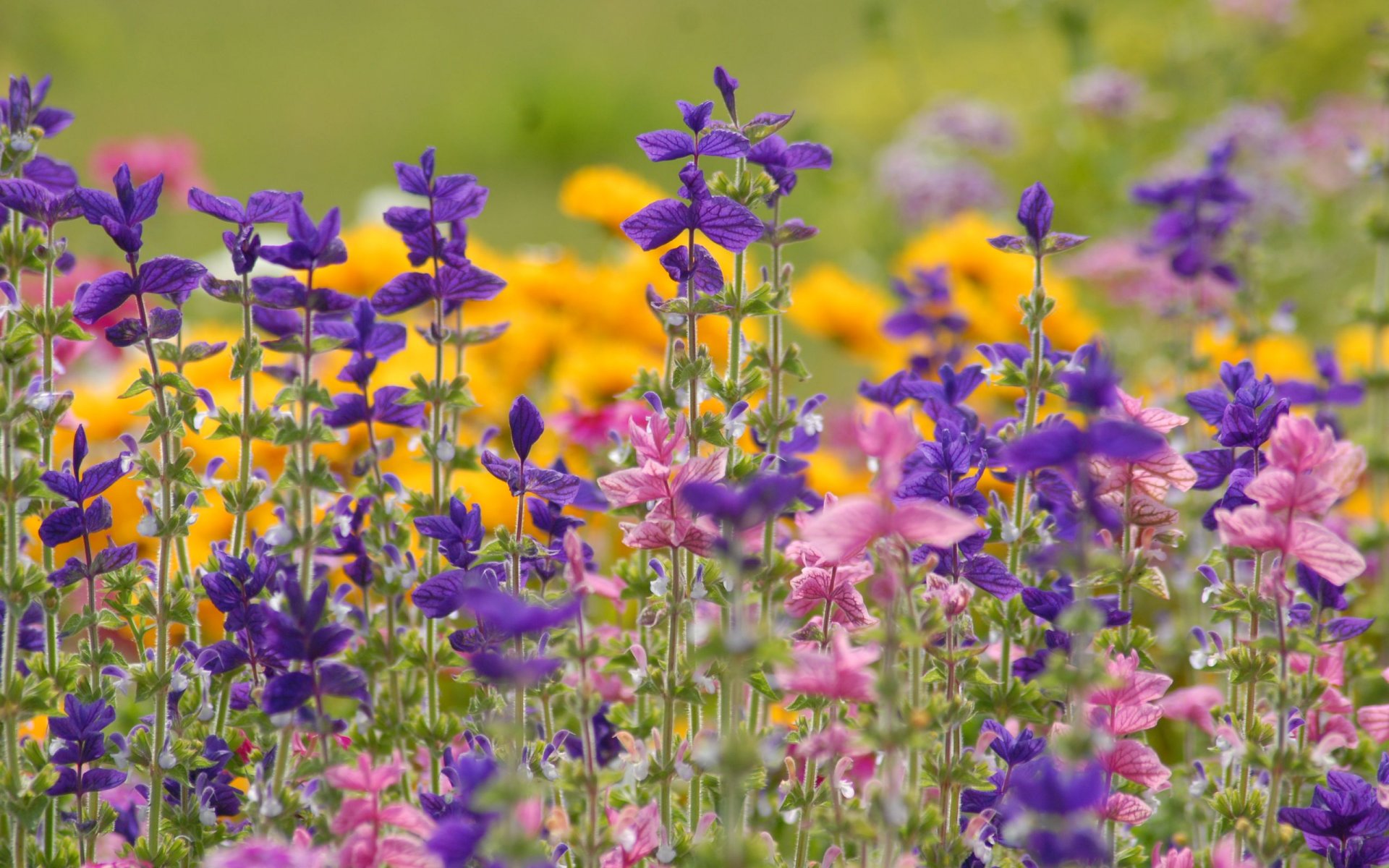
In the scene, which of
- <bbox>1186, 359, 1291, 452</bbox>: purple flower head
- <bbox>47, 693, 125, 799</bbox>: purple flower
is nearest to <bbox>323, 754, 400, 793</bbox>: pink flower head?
<bbox>47, 693, 125, 799</bbox>: purple flower

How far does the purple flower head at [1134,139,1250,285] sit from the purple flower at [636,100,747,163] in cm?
78

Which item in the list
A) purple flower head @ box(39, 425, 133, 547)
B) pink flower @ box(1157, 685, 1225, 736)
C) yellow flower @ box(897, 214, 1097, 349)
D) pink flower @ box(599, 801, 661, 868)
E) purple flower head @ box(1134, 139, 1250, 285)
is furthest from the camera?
yellow flower @ box(897, 214, 1097, 349)

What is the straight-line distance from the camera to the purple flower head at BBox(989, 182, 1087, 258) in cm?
89

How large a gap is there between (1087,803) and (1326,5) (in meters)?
4.04

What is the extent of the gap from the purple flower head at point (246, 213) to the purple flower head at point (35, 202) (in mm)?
89

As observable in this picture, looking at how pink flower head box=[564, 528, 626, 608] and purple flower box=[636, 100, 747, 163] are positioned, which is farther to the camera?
purple flower box=[636, 100, 747, 163]

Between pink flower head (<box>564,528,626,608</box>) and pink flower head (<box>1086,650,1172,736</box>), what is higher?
pink flower head (<box>564,528,626,608</box>)

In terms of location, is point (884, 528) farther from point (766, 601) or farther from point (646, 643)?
point (646, 643)

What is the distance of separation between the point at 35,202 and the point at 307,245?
0.62ft

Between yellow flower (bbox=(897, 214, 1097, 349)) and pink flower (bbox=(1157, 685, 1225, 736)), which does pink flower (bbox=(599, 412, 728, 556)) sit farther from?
yellow flower (bbox=(897, 214, 1097, 349))

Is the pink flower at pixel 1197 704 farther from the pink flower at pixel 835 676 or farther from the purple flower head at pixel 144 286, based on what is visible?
the purple flower head at pixel 144 286

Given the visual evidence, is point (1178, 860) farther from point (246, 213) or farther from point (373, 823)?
point (246, 213)

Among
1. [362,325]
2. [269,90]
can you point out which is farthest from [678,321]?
[269,90]

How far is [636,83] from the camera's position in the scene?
764 centimetres
